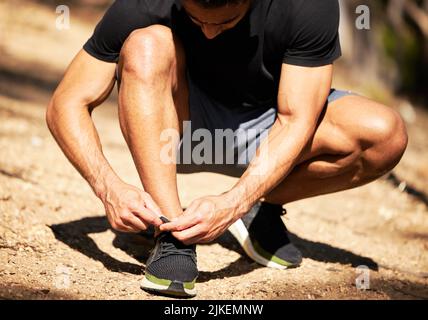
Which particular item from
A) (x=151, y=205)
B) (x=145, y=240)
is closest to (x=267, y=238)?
(x=145, y=240)

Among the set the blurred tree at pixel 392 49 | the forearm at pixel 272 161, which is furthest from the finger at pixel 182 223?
the blurred tree at pixel 392 49

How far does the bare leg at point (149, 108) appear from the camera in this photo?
2285 millimetres

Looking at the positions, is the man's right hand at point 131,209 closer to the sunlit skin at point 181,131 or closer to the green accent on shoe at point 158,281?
the sunlit skin at point 181,131

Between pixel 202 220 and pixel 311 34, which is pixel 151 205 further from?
pixel 311 34

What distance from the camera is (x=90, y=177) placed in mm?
2361

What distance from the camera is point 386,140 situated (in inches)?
99.4

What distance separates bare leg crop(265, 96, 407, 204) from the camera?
2527 millimetres

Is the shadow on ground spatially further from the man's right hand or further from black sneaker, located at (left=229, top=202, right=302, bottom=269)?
the man's right hand

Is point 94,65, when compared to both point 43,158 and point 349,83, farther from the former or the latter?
point 349,83

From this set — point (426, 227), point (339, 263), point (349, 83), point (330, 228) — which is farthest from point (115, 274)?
point (349, 83)

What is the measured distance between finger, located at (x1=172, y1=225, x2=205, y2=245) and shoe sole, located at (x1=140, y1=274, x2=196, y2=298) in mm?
137

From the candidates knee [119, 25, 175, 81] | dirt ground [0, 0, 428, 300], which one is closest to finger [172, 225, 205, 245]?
dirt ground [0, 0, 428, 300]

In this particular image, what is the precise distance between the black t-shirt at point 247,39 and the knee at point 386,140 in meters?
0.28

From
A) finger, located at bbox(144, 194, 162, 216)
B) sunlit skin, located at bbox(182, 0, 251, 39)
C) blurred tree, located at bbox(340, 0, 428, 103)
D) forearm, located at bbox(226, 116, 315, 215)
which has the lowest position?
blurred tree, located at bbox(340, 0, 428, 103)
